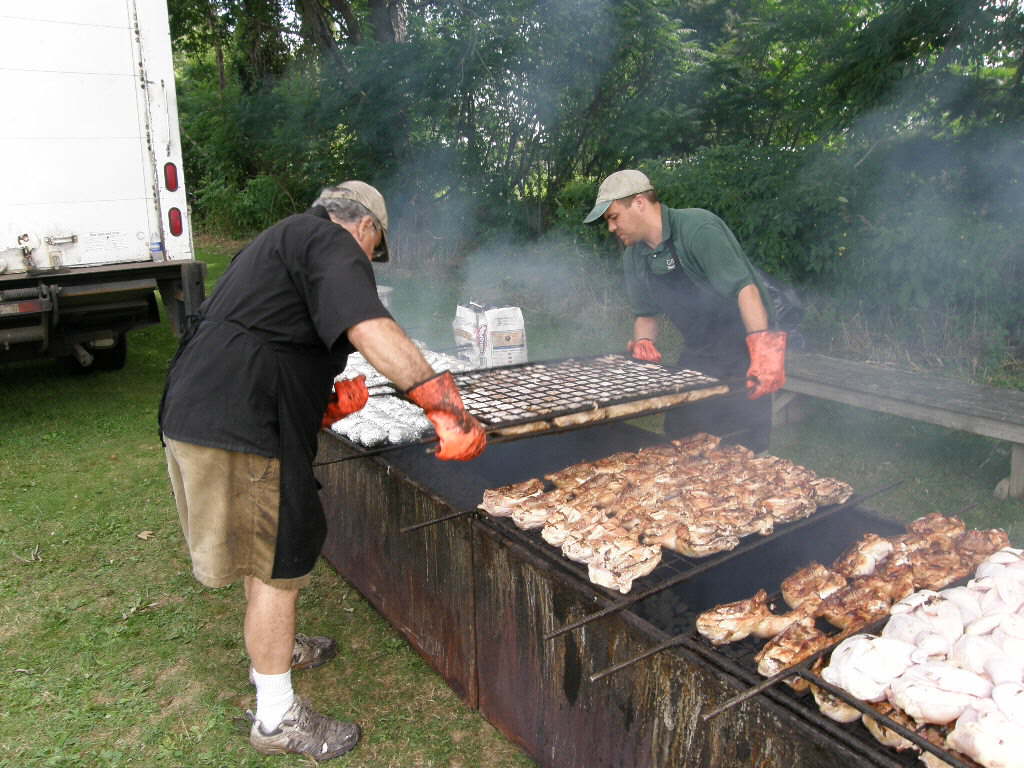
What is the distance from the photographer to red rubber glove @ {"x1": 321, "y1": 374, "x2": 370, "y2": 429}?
3230 mm

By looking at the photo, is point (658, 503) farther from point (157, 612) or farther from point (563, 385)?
point (157, 612)

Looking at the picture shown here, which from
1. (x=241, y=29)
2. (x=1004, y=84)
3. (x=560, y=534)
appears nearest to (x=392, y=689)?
(x=560, y=534)

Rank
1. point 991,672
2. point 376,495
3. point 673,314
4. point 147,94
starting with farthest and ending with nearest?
1. point 147,94
2. point 673,314
3. point 376,495
4. point 991,672

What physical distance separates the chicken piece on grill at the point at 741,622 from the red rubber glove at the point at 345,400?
1780mm

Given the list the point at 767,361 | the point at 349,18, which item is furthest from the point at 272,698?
the point at 349,18

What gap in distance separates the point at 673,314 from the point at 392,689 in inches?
104

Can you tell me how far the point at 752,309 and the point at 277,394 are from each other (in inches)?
95.0

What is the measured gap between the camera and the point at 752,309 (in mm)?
3781

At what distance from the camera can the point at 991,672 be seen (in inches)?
67.0

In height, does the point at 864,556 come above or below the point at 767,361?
below

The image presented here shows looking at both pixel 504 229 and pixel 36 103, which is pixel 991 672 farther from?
pixel 504 229

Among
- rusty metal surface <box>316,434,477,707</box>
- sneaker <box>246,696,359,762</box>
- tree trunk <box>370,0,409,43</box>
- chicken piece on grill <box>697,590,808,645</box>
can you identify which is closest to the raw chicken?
chicken piece on grill <box>697,590,808,645</box>

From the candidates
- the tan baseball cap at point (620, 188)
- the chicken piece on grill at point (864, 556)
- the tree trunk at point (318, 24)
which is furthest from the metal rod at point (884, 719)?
the tree trunk at point (318, 24)

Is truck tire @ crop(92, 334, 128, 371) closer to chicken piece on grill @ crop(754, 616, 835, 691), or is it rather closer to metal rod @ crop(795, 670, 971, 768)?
chicken piece on grill @ crop(754, 616, 835, 691)
